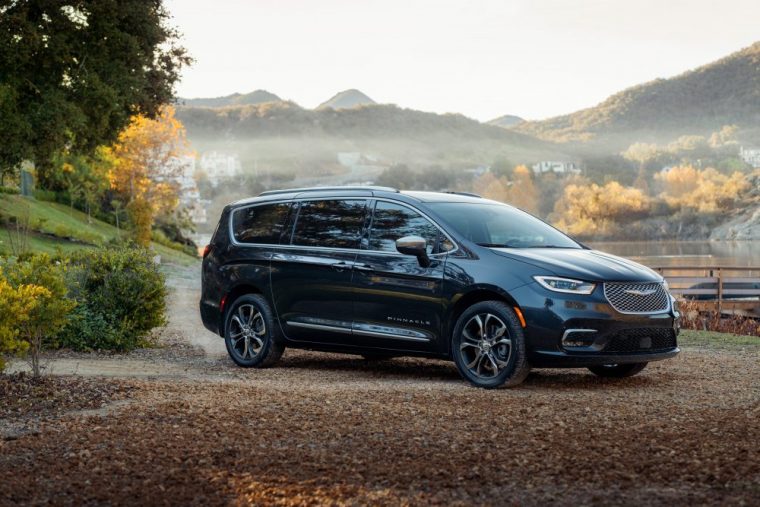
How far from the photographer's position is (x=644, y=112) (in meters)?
152

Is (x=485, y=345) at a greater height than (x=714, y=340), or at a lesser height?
greater

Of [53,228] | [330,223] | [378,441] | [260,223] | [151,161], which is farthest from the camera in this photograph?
[151,161]

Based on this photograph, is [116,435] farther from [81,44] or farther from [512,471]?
[81,44]

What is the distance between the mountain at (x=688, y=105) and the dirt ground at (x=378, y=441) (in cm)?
14304

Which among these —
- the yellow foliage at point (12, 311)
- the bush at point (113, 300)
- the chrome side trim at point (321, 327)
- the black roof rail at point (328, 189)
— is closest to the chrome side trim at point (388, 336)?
the chrome side trim at point (321, 327)

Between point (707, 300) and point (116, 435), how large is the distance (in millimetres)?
25457

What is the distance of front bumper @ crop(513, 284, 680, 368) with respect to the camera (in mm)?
8953

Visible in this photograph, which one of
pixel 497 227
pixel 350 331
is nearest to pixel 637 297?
pixel 497 227

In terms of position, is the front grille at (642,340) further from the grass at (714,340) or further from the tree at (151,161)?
the tree at (151,161)

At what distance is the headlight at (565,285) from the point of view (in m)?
9.02

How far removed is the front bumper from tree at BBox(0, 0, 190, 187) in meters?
21.4

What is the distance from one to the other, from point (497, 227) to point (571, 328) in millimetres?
1516

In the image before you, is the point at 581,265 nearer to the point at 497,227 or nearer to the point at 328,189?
the point at 497,227

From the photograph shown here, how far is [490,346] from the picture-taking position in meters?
9.23
